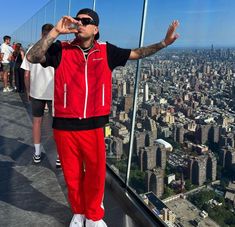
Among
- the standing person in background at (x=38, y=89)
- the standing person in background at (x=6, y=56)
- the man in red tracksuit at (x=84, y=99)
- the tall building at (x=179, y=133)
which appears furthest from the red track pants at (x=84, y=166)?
the standing person in background at (x=6, y=56)

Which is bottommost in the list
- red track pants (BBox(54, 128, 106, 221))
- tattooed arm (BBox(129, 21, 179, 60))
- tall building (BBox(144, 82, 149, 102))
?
red track pants (BBox(54, 128, 106, 221))

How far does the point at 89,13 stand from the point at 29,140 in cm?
299

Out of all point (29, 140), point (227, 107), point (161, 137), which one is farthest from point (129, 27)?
point (29, 140)

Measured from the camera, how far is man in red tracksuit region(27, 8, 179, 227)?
221cm

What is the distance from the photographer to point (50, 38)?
2.02 meters

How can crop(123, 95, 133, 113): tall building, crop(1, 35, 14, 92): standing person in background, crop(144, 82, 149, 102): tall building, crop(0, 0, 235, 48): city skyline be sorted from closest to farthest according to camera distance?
crop(0, 0, 235, 48): city skyline < crop(144, 82, 149, 102): tall building < crop(123, 95, 133, 113): tall building < crop(1, 35, 14, 92): standing person in background

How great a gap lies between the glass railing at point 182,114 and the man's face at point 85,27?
495mm

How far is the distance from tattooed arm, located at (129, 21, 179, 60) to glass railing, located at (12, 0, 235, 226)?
0.15 feet

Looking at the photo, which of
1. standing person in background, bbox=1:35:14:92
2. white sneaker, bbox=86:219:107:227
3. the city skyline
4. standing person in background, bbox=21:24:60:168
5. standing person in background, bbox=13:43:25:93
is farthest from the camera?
standing person in background, bbox=1:35:14:92

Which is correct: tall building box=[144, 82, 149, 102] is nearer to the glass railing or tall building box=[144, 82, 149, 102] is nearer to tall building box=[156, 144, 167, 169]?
the glass railing

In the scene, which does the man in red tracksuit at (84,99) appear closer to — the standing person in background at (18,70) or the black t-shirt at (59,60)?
the black t-shirt at (59,60)

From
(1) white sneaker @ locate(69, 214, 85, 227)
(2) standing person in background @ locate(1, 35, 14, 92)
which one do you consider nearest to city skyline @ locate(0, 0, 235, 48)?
(1) white sneaker @ locate(69, 214, 85, 227)

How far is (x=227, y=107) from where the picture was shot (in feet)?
5.91

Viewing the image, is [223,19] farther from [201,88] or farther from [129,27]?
[129,27]
